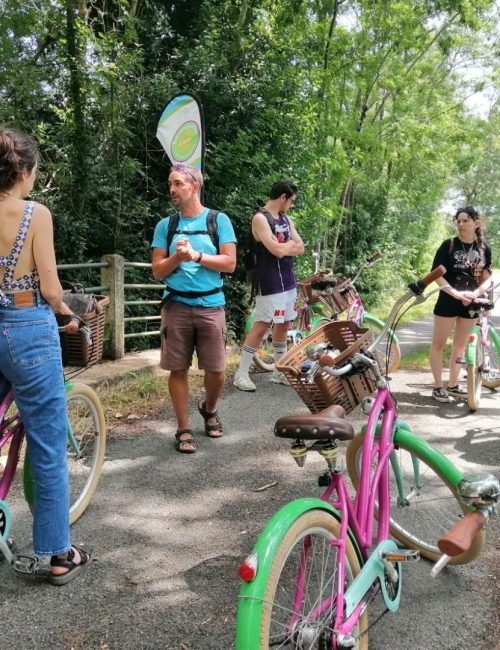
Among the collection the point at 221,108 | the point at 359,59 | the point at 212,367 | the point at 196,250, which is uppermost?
the point at 359,59

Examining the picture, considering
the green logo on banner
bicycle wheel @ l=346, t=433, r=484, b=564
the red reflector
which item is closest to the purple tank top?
the green logo on banner

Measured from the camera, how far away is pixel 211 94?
845cm

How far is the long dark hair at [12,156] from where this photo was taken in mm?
2184

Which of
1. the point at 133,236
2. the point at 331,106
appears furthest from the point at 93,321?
the point at 331,106

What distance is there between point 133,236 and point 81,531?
5548 mm

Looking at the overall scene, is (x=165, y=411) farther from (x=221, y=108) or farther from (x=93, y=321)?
(x=221, y=108)

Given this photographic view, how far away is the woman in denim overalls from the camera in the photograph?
2227 millimetres

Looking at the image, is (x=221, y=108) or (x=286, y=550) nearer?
(x=286, y=550)

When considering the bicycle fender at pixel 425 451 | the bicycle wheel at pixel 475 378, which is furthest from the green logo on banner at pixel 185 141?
the bicycle fender at pixel 425 451

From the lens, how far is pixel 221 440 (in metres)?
4.41

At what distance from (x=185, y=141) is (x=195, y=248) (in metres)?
3.00

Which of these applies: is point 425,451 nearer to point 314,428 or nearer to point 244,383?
point 314,428

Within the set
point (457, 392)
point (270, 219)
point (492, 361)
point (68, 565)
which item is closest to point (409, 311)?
point (492, 361)

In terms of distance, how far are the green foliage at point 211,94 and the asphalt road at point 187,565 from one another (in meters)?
4.27
